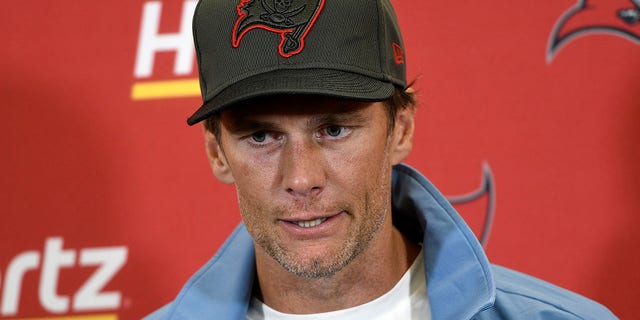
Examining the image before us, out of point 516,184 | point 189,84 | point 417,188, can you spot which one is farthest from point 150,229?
point 516,184

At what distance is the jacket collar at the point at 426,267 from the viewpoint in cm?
118

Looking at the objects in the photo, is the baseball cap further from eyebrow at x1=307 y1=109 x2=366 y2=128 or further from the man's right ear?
the man's right ear

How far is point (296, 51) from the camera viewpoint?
3.61 ft

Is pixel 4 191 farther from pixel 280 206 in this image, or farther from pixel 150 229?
pixel 280 206

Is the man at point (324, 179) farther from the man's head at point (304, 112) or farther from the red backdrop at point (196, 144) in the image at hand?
the red backdrop at point (196, 144)

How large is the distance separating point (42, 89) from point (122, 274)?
39 cm

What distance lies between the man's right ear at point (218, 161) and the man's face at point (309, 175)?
0.08 metres

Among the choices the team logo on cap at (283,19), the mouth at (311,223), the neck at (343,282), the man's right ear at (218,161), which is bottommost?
the neck at (343,282)

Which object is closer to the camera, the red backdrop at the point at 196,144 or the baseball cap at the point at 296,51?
the baseball cap at the point at 296,51

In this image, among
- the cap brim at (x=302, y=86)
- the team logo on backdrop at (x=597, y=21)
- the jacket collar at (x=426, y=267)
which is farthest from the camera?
the team logo on backdrop at (x=597, y=21)

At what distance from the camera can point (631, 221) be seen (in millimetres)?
1601

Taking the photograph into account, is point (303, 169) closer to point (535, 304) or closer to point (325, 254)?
point (325, 254)

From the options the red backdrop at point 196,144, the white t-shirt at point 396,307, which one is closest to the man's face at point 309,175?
the white t-shirt at point 396,307

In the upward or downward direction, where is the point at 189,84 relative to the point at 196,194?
upward
